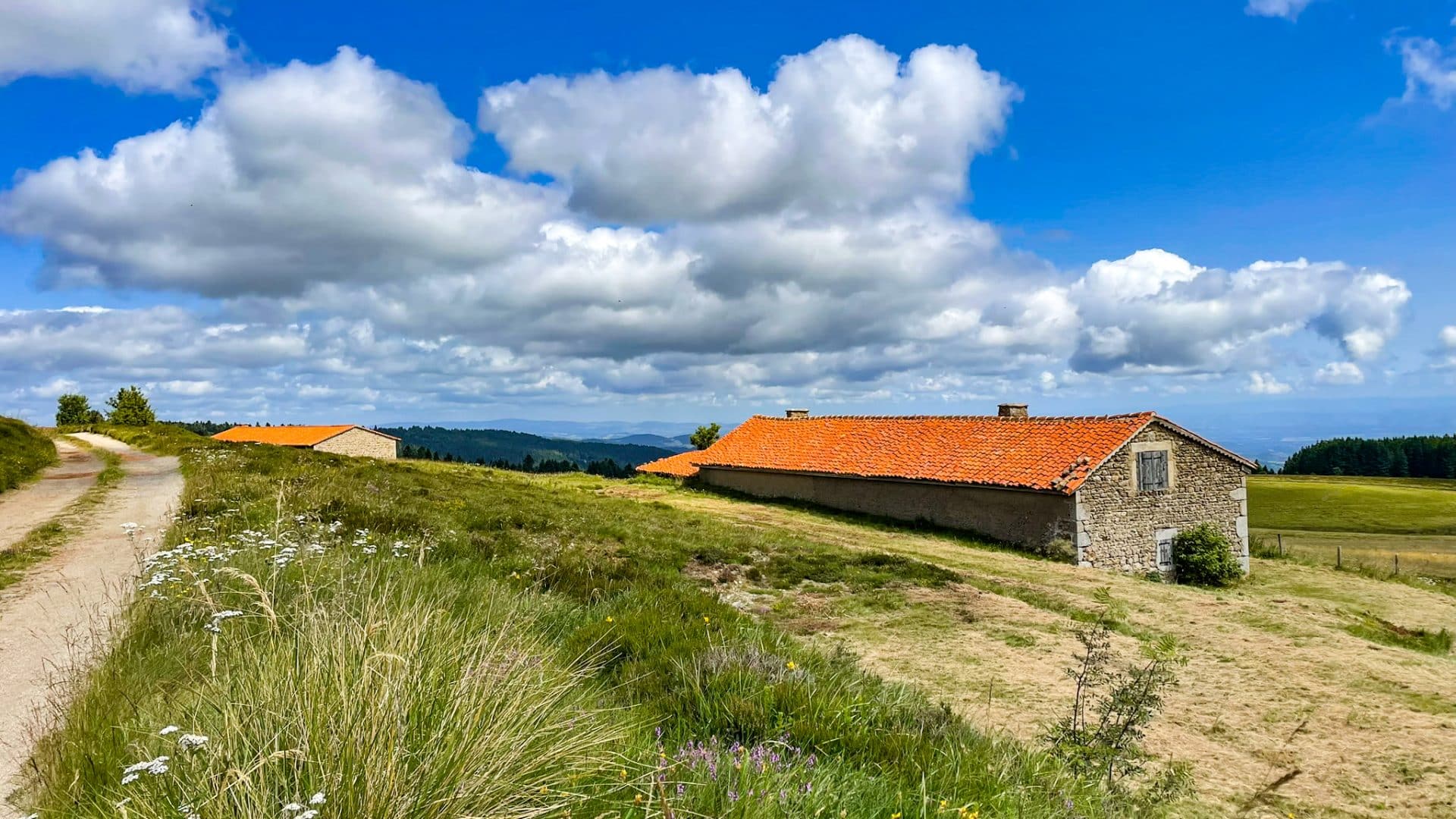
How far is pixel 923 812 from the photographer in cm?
358

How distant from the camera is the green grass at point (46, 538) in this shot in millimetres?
8891

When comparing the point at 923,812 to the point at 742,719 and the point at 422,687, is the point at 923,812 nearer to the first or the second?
the point at 742,719

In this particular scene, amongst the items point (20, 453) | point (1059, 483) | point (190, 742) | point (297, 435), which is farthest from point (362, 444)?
point (190, 742)

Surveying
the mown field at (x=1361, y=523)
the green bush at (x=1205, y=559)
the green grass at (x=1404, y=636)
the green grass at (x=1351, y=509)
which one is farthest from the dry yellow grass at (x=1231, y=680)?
the green grass at (x=1351, y=509)

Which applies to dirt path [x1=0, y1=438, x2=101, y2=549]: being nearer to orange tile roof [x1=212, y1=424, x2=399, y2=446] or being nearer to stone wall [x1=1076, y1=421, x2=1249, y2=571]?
stone wall [x1=1076, y1=421, x2=1249, y2=571]

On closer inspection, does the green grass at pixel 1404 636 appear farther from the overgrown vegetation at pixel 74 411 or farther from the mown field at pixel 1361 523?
the overgrown vegetation at pixel 74 411

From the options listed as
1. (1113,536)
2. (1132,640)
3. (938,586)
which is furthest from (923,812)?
(1113,536)

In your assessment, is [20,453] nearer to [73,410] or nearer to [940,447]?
[940,447]

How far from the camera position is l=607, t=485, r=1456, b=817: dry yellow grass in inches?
273

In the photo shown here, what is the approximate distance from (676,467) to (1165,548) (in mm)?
27017

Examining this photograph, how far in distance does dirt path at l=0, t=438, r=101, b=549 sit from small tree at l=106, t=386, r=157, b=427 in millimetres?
57819

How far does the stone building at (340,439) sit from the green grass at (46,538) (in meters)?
50.2

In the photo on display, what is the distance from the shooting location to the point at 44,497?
15648 mm

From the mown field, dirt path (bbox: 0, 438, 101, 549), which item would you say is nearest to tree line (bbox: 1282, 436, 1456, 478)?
the mown field
